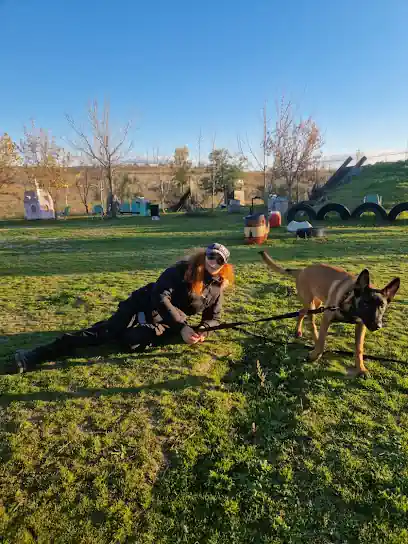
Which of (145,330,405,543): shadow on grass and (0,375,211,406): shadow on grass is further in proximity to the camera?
(0,375,211,406): shadow on grass

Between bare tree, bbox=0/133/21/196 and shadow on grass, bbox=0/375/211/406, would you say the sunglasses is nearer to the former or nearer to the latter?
shadow on grass, bbox=0/375/211/406

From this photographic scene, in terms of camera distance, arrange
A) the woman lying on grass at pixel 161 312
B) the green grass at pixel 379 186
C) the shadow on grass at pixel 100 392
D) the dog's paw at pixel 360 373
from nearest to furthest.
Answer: the shadow on grass at pixel 100 392 → the dog's paw at pixel 360 373 → the woman lying on grass at pixel 161 312 → the green grass at pixel 379 186

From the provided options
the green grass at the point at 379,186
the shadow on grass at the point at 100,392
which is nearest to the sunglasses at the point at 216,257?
the shadow on grass at the point at 100,392

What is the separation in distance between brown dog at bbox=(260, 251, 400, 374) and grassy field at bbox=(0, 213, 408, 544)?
0.38m

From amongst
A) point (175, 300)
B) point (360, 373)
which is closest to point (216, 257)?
point (175, 300)

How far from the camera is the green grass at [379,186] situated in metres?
27.4

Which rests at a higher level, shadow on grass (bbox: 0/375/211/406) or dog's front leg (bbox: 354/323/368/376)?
dog's front leg (bbox: 354/323/368/376)

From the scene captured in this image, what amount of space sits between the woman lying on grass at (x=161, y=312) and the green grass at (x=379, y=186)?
24.7 meters

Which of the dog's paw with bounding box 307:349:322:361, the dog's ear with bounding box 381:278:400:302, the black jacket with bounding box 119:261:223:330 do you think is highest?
the dog's ear with bounding box 381:278:400:302

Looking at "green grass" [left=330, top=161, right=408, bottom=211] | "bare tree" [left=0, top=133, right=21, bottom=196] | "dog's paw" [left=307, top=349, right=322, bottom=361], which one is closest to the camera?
"dog's paw" [left=307, top=349, right=322, bottom=361]

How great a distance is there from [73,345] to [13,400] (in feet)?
2.89

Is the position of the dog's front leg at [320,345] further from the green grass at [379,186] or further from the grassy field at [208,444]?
the green grass at [379,186]

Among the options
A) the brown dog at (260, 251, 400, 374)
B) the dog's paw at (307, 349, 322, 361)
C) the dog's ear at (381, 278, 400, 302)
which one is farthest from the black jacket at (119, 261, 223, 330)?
the dog's ear at (381, 278, 400, 302)

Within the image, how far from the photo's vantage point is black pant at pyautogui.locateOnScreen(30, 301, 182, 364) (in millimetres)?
4109
